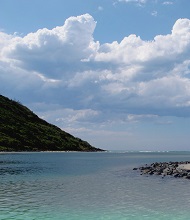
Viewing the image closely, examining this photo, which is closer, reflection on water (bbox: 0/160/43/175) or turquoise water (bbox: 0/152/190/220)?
turquoise water (bbox: 0/152/190/220)

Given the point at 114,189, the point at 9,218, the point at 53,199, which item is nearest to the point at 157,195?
the point at 114,189

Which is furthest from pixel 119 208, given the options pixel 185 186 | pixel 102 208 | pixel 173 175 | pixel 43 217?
pixel 173 175

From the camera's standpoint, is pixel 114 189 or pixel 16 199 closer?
pixel 16 199

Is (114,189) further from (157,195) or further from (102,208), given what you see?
(102,208)

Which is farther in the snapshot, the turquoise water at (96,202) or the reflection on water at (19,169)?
the reflection on water at (19,169)

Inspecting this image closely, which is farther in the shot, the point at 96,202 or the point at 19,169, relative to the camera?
the point at 19,169

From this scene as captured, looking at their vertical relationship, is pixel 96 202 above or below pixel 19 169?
below

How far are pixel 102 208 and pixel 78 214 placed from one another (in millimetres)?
3839

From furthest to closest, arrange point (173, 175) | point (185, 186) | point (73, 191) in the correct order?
point (173, 175) → point (185, 186) → point (73, 191)

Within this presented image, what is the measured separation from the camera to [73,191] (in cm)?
→ 4588

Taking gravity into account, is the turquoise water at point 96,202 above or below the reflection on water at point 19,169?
below

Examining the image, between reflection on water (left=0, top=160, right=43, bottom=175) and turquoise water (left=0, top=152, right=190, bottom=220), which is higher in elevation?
reflection on water (left=0, top=160, right=43, bottom=175)

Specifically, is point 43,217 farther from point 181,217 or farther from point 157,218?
point 181,217

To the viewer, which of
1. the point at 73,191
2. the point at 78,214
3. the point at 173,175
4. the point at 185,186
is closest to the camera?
the point at 78,214
